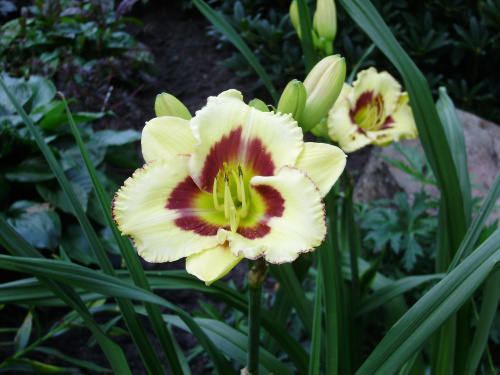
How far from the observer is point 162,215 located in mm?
653

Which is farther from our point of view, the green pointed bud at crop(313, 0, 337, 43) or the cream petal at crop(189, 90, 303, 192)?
the green pointed bud at crop(313, 0, 337, 43)

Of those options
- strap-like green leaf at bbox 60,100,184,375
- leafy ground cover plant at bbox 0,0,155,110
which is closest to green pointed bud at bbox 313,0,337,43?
strap-like green leaf at bbox 60,100,184,375

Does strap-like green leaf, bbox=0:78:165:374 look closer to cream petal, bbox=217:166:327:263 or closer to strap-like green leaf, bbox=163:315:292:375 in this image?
strap-like green leaf, bbox=163:315:292:375

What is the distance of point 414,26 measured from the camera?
2799 mm

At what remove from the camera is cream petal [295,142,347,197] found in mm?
633

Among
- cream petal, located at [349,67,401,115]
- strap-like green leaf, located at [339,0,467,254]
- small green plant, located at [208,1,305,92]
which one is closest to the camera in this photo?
strap-like green leaf, located at [339,0,467,254]

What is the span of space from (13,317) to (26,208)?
380 mm

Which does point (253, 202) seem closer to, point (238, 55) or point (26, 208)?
point (26, 208)

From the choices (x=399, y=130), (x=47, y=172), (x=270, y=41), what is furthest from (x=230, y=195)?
(x=270, y=41)

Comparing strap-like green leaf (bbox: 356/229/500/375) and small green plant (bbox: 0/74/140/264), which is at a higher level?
strap-like green leaf (bbox: 356/229/500/375)

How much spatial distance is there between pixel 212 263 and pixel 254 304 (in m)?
0.11

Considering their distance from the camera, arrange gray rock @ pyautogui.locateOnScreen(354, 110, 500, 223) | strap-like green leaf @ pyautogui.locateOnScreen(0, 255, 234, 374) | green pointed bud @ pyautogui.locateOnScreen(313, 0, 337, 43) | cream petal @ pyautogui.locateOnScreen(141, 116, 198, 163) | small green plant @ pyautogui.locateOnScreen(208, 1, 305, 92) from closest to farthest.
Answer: strap-like green leaf @ pyautogui.locateOnScreen(0, 255, 234, 374) → cream petal @ pyautogui.locateOnScreen(141, 116, 198, 163) → green pointed bud @ pyautogui.locateOnScreen(313, 0, 337, 43) → gray rock @ pyautogui.locateOnScreen(354, 110, 500, 223) → small green plant @ pyautogui.locateOnScreen(208, 1, 305, 92)

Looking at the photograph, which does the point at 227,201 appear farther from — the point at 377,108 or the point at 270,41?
the point at 270,41

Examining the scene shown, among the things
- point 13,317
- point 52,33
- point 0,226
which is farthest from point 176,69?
point 0,226
